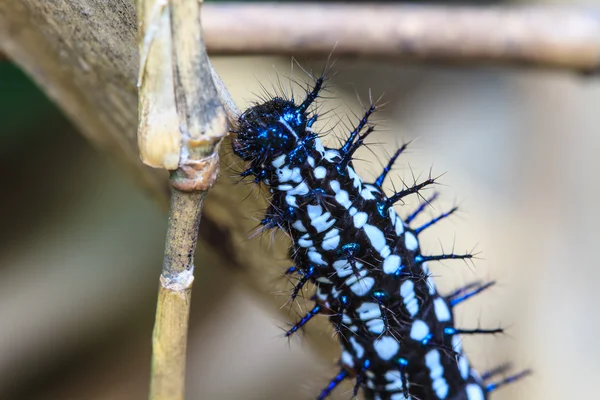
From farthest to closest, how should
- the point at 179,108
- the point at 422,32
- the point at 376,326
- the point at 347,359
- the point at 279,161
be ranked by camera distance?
the point at 422,32
the point at 347,359
the point at 376,326
the point at 279,161
the point at 179,108

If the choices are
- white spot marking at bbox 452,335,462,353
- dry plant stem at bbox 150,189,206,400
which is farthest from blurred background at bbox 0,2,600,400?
dry plant stem at bbox 150,189,206,400

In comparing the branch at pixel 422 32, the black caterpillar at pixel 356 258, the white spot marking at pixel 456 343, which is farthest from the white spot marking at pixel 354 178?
the branch at pixel 422 32

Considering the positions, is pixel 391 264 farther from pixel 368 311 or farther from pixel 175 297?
pixel 175 297

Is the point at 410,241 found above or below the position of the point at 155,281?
below

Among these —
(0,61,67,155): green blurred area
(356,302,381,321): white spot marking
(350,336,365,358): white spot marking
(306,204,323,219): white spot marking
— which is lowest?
(350,336,365,358): white spot marking

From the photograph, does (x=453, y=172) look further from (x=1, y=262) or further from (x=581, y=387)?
(x=1, y=262)

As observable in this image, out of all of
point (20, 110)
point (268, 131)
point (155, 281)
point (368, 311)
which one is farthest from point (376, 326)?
point (20, 110)

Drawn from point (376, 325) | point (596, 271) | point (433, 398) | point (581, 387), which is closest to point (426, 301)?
point (376, 325)

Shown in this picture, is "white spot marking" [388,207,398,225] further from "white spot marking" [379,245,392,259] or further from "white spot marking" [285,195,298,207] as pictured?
"white spot marking" [285,195,298,207]
